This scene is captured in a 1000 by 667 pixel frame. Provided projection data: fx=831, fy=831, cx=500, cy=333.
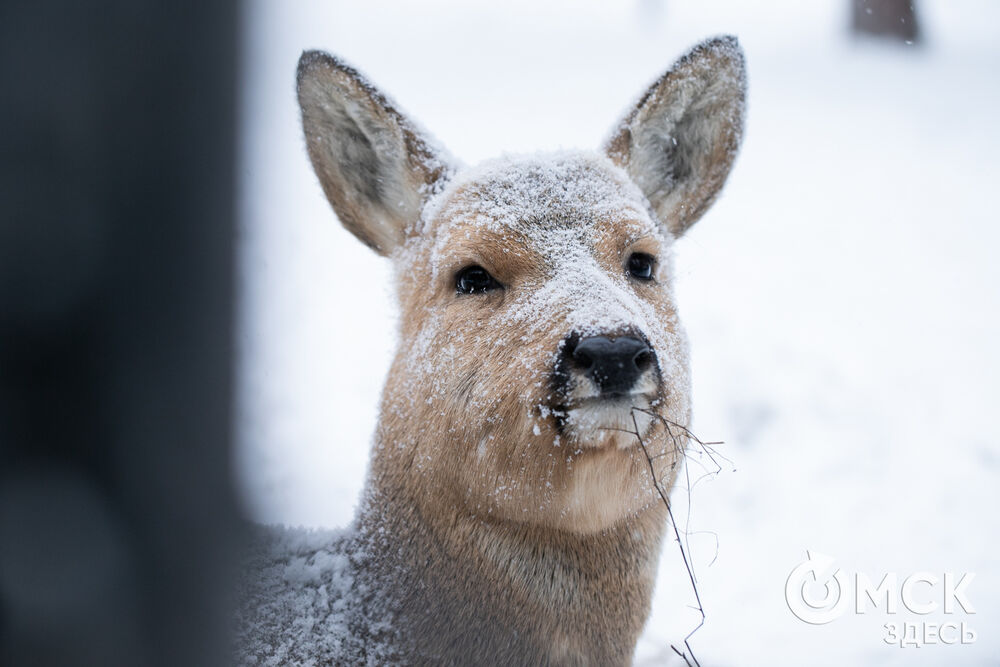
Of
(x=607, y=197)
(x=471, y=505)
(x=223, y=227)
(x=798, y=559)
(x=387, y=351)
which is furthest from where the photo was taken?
(x=798, y=559)

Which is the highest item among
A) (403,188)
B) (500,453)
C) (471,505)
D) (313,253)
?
(403,188)

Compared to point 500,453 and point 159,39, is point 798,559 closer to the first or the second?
point 500,453

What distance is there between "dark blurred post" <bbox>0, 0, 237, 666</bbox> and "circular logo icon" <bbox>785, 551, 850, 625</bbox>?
2360 millimetres

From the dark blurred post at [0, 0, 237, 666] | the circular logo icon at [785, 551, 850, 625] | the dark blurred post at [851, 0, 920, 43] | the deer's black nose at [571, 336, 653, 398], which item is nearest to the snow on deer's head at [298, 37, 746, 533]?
the deer's black nose at [571, 336, 653, 398]

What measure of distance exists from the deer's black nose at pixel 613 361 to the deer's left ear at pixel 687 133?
3.67ft

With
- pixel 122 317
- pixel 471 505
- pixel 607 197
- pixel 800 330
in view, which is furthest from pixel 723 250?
pixel 122 317

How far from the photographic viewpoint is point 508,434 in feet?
7.25

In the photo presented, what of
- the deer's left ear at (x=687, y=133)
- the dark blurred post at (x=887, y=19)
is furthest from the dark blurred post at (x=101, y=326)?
the dark blurred post at (x=887, y=19)

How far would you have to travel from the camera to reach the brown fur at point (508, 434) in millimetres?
2209

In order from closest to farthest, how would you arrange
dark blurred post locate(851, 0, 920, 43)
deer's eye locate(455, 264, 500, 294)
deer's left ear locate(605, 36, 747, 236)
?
deer's eye locate(455, 264, 500, 294), deer's left ear locate(605, 36, 747, 236), dark blurred post locate(851, 0, 920, 43)

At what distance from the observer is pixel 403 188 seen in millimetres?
2941

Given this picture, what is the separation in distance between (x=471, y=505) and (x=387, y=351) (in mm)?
723

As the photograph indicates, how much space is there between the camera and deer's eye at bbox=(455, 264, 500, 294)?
98.2 inches

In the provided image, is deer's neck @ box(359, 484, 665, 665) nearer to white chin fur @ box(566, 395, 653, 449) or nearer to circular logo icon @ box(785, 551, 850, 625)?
white chin fur @ box(566, 395, 653, 449)
